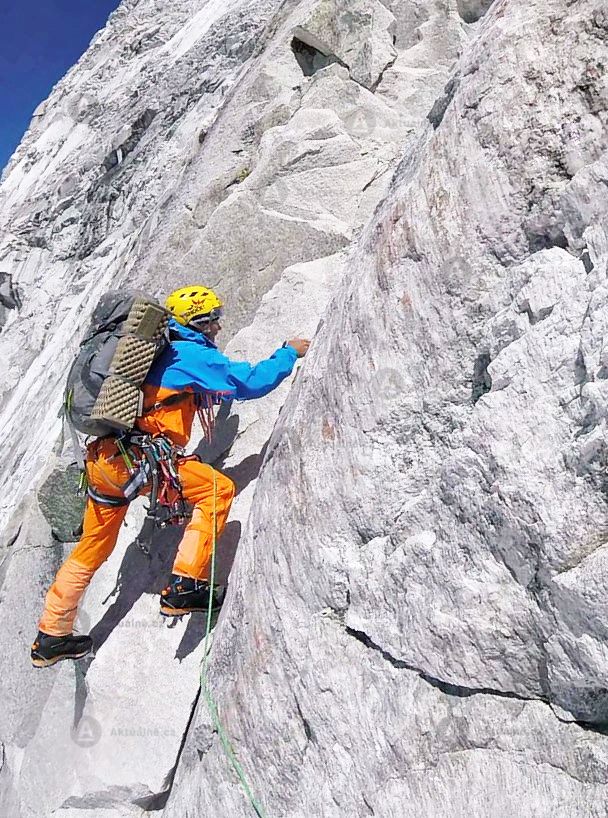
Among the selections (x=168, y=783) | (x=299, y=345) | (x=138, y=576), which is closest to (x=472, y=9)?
(x=299, y=345)

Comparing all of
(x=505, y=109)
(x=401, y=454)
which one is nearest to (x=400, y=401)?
(x=401, y=454)

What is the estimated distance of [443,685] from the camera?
311cm

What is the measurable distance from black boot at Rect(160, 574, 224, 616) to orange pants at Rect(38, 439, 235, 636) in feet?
0.18

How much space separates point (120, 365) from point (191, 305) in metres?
0.89

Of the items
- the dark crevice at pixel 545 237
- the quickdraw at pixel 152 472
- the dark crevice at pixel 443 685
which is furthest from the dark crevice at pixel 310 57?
the dark crevice at pixel 443 685

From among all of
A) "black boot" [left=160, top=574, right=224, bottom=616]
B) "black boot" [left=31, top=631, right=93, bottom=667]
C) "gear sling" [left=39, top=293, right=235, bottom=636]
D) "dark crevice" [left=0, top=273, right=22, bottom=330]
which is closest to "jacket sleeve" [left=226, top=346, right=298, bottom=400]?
"gear sling" [left=39, top=293, right=235, bottom=636]

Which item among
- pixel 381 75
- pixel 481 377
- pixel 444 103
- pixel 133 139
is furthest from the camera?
pixel 133 139

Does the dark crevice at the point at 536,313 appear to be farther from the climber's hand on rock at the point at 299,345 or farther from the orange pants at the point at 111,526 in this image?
the orange pants at the point at 111,526

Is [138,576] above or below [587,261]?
below

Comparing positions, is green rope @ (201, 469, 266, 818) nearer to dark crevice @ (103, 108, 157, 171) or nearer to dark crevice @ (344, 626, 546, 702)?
dark crevice @ (344, 626, 546, 702)

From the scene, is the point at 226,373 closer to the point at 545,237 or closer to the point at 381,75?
the point at 545,237

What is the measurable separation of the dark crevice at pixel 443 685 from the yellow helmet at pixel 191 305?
2939mm

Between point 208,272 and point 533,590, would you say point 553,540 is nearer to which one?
point 533,590

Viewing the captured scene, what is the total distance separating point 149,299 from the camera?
4.81 meters
